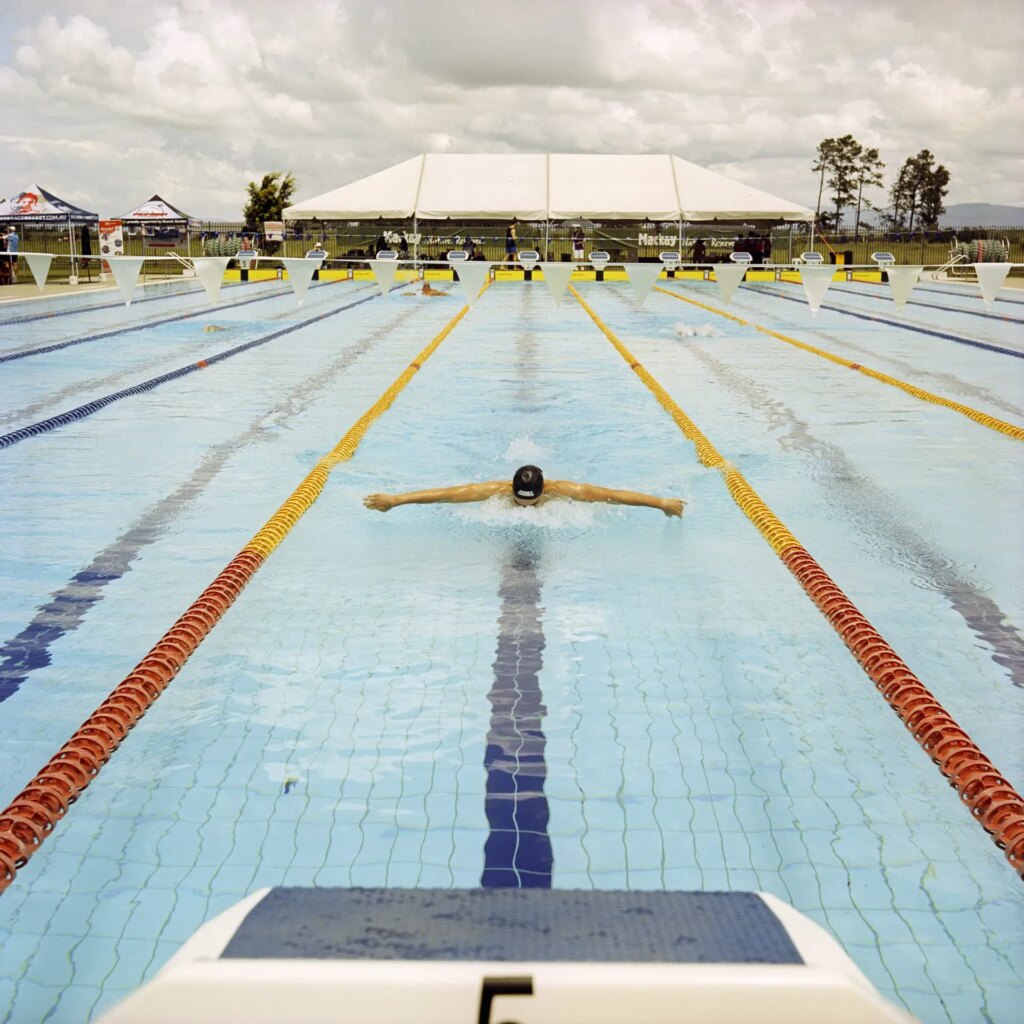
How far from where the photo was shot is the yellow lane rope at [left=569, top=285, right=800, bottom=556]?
15.8 ft

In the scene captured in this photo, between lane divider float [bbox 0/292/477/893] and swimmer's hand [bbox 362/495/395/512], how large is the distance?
1.28 ft

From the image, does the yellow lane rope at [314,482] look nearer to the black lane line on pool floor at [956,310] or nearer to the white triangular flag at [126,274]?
the white triangular flag at [126,274]

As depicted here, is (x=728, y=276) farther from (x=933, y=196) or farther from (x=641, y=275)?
(x=933, y=196)

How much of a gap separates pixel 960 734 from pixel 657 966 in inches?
74.8

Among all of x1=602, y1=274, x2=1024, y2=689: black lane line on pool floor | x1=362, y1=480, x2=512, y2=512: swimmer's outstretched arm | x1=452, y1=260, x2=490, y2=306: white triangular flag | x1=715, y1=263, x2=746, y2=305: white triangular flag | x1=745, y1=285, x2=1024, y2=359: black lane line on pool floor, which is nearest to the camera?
x1=602, y1=274, x2=1024, y2=689: black lane line on pool floor

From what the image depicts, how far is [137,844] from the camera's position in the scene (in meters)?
2.56

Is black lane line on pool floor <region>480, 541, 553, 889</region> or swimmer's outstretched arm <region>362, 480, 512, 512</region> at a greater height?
swimmer's outstretched arm <region>362, 480, 512, 512</region>

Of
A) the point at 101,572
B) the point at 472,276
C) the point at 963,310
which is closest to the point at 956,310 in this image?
the point at 963,310

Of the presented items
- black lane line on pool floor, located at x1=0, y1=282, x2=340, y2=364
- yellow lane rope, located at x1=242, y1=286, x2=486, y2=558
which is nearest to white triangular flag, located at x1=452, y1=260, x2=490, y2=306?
yellow lane rope, located at x1=242, y1=286, x2=486, y2=558

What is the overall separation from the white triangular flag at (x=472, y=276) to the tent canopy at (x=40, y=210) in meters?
12.9

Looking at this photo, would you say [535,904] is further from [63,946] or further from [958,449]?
[958,449]

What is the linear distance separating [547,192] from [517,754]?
77.8 ft

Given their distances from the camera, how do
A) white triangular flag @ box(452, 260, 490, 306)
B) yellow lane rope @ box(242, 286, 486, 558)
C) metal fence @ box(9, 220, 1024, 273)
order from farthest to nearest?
1. metal fence @ box(9, 220, 1024, 273)
2. white triangular flag @ box(452, 260, 490, 306)
3. yellow lane rope @ box(242, 286, 486, 558)

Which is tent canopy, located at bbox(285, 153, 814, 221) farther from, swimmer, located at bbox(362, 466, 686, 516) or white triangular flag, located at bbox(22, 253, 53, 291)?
swimmer, located at bbox(362, 466, 686, 516)
